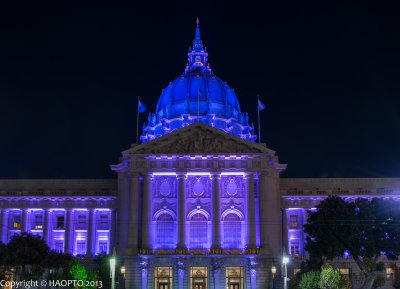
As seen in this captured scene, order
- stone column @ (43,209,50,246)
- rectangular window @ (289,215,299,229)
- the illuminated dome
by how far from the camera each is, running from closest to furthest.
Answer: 1. stone column @ (43,209,50,246)
2. rectangular window @ (289,215,299,229)
3. the illuminated dome

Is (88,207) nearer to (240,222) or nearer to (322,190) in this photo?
(240,222)

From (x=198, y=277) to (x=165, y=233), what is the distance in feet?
28.1

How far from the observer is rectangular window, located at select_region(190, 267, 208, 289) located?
74875mm

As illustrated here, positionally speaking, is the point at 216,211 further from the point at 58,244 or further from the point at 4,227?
the point at 4,227

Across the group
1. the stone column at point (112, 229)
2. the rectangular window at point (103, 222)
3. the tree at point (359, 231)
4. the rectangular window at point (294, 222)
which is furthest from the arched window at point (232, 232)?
the rectangular window at point (103, 222)

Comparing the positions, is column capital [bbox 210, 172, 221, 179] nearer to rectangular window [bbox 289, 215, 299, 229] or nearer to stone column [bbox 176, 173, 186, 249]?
stone column [bbox 176, 173, 186, 249]

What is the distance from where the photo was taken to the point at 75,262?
64.4m

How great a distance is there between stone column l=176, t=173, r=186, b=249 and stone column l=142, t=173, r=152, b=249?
4272 millimetres

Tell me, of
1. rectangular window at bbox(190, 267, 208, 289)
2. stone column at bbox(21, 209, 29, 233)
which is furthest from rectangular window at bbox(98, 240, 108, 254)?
rectangular window at bbox(190, 267, 208, 289)

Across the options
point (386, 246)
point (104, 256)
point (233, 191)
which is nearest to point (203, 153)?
point (233, 191)

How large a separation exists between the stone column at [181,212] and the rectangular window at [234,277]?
Result: 23.6ft

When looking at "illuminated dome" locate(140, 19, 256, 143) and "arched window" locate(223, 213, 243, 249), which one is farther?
"illuminated dome" locate(140, 19, 256, 143)

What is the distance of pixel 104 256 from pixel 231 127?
Answer: 144 ft

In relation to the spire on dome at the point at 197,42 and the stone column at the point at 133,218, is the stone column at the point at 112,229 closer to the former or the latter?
the stone column at the point at 133,218
